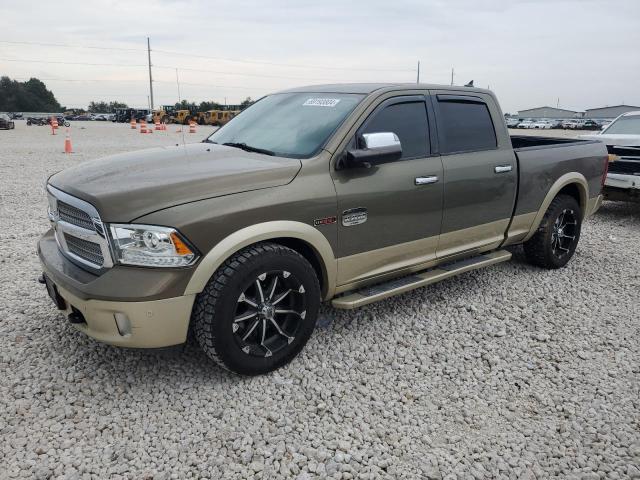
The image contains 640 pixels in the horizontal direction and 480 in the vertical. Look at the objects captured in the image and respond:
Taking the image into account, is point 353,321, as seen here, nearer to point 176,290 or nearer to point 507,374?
point 507,374

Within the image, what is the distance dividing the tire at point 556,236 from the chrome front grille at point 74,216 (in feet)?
14.1

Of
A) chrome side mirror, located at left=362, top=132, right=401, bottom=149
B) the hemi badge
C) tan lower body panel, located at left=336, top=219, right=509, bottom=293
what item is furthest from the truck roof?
tan lower body panel, located at left=336, top=219, right=509, bottom=293

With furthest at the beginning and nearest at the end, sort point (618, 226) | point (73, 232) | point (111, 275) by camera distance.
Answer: point (618, 226) < point (73, 232) < point (111, 275)

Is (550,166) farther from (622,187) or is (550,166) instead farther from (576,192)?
(622,187)

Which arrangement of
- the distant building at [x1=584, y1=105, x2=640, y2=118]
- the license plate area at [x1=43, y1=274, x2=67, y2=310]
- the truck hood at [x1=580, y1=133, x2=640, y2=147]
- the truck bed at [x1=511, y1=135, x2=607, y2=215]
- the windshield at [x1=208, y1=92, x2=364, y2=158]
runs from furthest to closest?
the distant building at [x1=584, y1=105, x2=640, y2=118]
the truck hood at [x1=580, y1=133, x2=640, y2=147]
the truck bed at [x1=511, y1=135, x2=607, y2=215]
the windshield at [x1=208, y1=92, x2=364, y2=158]
the license plate area at [x1=43, y1=274, x2=67, y2=310]

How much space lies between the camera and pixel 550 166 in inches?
204

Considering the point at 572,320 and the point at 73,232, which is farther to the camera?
the point at 572,320

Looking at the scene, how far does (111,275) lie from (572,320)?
366 centimetres

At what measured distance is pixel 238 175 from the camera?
127 inches

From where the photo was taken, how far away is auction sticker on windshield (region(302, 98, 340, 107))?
157 inches

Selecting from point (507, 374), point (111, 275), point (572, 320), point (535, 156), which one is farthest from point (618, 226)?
point (111, 275)

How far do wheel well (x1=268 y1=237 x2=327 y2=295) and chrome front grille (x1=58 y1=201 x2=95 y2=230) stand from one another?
1088 millimetres

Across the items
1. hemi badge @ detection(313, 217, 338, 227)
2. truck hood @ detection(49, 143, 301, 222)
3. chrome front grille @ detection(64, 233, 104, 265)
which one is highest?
truck hood @ detection(49, 143, 301, 222)

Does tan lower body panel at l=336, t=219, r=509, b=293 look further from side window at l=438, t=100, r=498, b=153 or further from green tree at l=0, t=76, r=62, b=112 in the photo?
green tree at l=0, t=76, r=62, b=112
